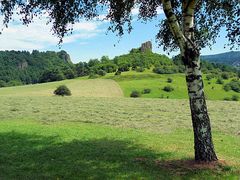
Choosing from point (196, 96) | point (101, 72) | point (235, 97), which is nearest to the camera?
point (196, 96)

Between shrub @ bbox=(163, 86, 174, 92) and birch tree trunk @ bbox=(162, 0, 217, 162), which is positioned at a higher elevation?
birch tree trunk @ bbox=(162, 0, 217, 162)

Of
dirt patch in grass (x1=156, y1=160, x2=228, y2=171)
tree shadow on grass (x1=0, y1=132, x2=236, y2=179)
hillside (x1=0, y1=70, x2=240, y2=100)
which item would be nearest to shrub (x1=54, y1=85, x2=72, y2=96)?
hillside (x1=0, y1=70, x2=240, y2=100)

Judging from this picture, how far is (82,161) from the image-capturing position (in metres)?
16.2

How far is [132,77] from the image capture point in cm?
15425

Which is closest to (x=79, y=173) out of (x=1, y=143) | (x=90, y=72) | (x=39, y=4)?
(x=39, y=4)

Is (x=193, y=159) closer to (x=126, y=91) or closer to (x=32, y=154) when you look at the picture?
(x=32, y=154)

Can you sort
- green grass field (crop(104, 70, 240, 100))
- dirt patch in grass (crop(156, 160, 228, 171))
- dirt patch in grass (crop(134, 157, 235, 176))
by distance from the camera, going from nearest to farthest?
dirt patch in grass (crop(134, 157, 235, 176)), dirt patch in grass (crop(156, 160, 228, 171)), green grass field (crop(104, 70, 240, 100))

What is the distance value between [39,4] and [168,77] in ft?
463

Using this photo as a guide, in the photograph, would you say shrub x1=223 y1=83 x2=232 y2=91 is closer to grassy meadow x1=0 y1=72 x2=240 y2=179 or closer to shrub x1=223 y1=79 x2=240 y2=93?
shrub x1=223 y1=79 x2=240 y2=93

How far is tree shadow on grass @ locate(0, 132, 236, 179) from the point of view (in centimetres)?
1375

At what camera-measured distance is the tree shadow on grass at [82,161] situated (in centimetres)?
1375

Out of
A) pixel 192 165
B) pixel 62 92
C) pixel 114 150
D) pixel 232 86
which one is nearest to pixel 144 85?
pixel 232 86

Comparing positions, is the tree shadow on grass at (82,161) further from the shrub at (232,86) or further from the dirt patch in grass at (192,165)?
the shrub at (232,86)

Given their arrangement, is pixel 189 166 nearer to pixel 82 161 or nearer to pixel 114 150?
pixel 82 161
